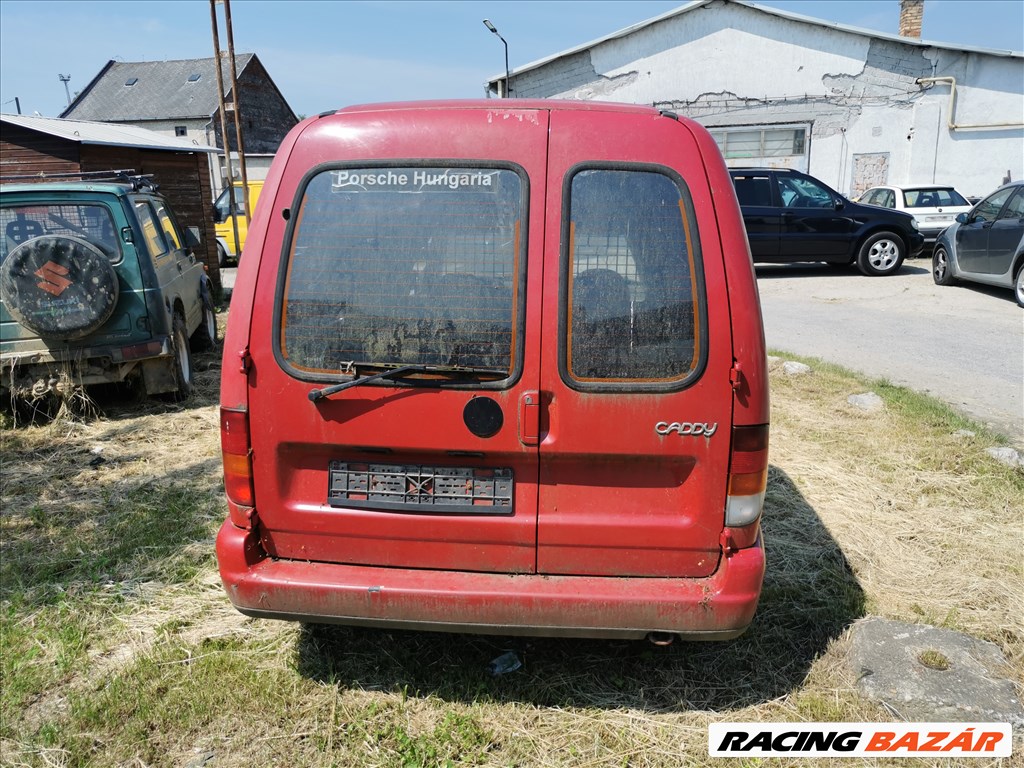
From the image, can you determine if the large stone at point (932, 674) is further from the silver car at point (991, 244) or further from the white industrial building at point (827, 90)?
the white industrial building at point (827, 90)

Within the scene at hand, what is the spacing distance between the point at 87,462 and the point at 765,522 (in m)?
4.80

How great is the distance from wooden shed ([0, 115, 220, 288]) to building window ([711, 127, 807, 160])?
14.0 m

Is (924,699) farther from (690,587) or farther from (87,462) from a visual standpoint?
(87,462)

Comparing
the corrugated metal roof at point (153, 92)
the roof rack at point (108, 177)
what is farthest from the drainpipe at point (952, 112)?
the corrugated metal roof at point (153, 92)

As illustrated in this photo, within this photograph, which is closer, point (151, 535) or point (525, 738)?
point (525, 738)

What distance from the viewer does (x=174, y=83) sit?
48188 mm

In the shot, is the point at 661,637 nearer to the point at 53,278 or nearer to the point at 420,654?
the point at 420,654

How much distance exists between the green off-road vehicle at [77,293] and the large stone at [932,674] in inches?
226

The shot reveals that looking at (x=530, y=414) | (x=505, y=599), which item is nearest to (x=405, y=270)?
(x=530, y=414)

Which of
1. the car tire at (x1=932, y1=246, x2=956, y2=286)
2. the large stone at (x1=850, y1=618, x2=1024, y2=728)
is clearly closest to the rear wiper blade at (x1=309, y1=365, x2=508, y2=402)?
the large stone at (x1=850, y1=618, x2=1024, y2=728)

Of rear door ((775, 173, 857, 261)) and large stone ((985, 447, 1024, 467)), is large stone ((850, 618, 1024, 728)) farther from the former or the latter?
rear door ((775, 173, 857, 261))

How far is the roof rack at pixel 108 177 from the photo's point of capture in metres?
7.79

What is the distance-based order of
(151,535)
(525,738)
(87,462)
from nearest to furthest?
(525,738)
(151,535)
(87,462)

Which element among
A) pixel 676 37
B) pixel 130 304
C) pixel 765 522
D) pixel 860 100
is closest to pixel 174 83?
pixel 676 37
